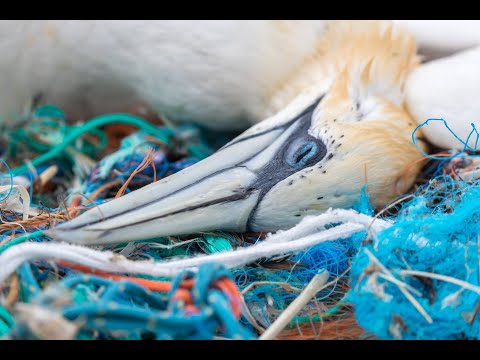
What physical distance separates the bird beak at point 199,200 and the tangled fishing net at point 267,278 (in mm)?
56

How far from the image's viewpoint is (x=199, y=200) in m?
1.18

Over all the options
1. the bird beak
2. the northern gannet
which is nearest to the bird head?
the bird beak

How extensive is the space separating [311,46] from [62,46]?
0.81 meters

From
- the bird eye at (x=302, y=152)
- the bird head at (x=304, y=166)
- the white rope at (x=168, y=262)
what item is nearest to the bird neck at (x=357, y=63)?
the bird head at (x=304, y=166)

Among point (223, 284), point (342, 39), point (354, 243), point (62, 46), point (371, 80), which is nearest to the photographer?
point (223, 284)

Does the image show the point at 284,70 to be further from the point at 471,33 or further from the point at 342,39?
the point at 471,33

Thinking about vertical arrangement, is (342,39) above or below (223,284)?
above

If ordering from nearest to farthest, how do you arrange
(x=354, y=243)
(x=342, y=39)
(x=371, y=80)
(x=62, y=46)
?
(x=354, y=243) < (x=371, y=80) < (x=342, y=39) < (x=62, y=46)

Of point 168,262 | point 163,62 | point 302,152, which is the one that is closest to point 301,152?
point 302,152

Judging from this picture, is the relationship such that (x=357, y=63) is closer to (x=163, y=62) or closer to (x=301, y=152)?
(x=301, y=152)

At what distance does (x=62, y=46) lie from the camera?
189 centimetres

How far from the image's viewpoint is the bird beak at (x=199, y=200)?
3.56ft

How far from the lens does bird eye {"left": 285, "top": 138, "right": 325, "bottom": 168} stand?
51.6 inches

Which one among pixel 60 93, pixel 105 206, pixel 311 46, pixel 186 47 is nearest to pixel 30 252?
pixel 105 206
